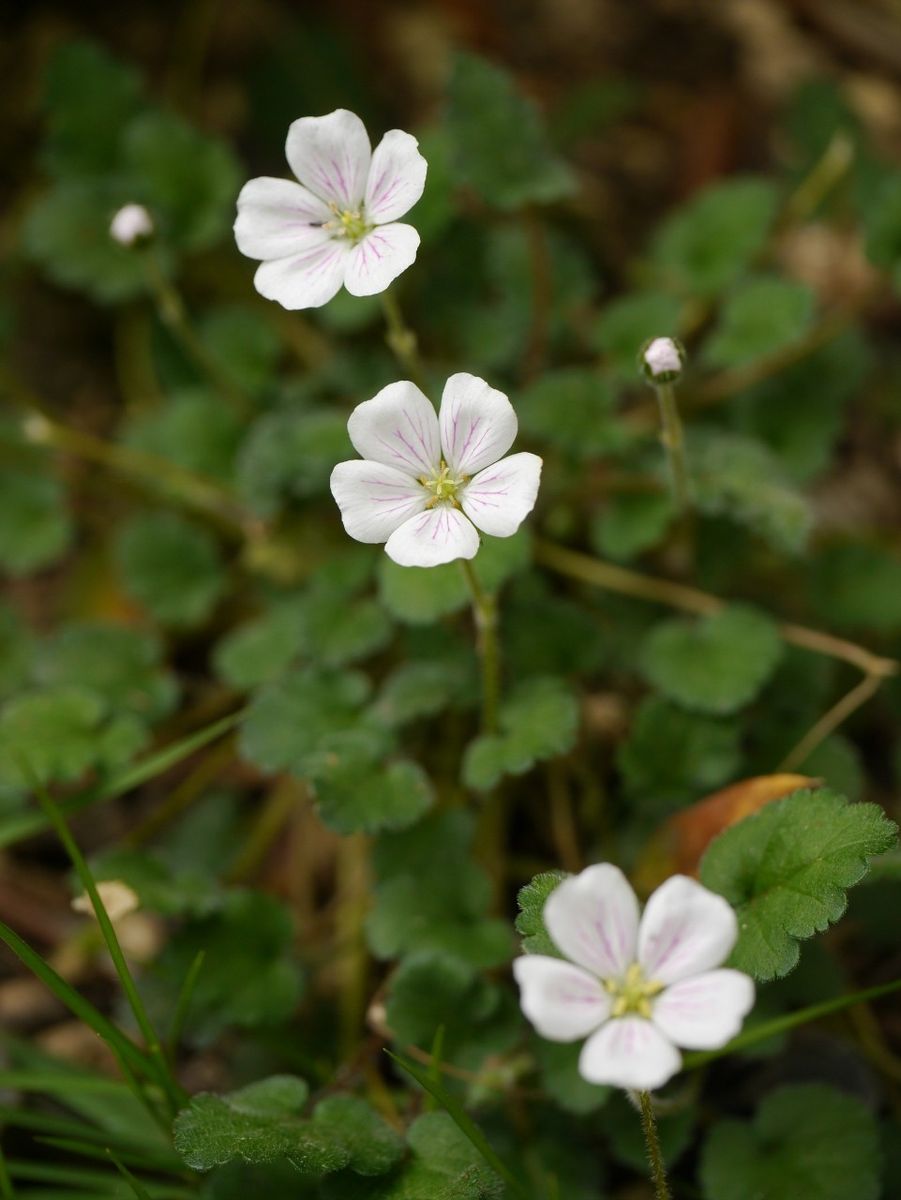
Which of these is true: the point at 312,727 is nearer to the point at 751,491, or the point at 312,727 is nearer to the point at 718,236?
the point at 751,491

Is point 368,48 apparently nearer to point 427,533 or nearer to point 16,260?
point 16,260

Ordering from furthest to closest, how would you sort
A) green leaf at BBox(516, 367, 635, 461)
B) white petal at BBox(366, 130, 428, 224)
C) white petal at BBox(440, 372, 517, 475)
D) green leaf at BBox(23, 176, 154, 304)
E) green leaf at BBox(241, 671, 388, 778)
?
1. green leaf at BBox(23, 176, 154, 304)
2. green leaf at BBox(516, 367, 635, 461)
3. green leaf at BBox(241, 671, 388, 778)
4. white petal at BBox(366, 130, 428, 224)
5. white petal at BBox(440, 372, 517, 475)

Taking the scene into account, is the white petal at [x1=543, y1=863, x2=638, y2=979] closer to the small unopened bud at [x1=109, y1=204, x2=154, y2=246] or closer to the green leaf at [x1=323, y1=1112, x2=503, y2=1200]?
the green leaf at [x1=323, y1=1112, x2=503, y2=1200]

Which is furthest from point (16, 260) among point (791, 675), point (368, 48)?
point (791, 675)

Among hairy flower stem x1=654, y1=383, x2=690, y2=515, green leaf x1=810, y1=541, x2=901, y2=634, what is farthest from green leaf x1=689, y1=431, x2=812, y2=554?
green leaf x1=810, y1=541, x2=901, y2=634

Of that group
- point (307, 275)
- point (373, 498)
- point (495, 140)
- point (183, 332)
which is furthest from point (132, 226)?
point (373, 498)

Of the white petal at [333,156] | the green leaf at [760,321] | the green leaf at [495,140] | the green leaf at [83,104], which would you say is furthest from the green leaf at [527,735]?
the green leaf at [83,104]
